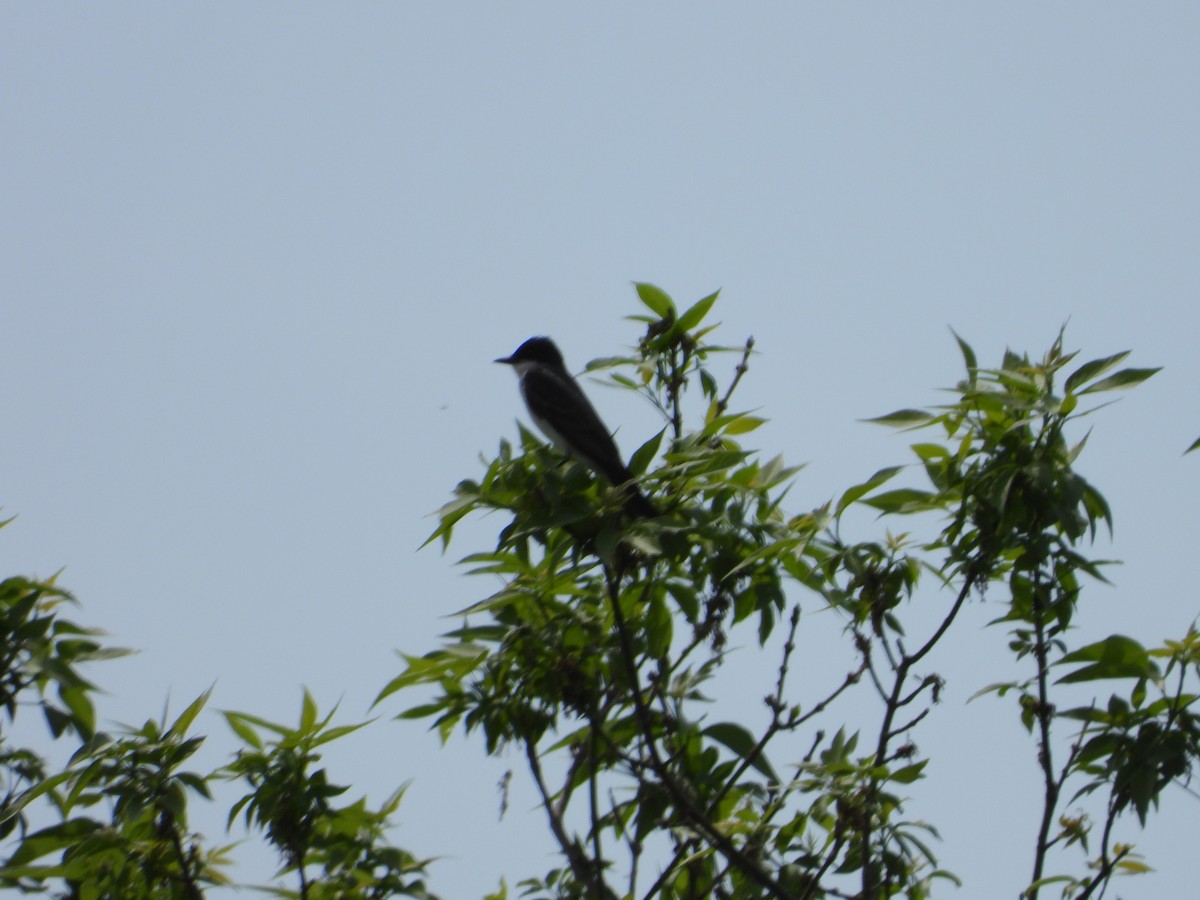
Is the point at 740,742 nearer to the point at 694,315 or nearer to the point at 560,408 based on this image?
the point at 694,315

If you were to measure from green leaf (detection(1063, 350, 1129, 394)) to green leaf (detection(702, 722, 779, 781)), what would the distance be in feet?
4.66

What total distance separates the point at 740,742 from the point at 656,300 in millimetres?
1518

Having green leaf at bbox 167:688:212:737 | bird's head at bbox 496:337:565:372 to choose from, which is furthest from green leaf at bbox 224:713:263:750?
bird's head at bbox 496:337:565:372

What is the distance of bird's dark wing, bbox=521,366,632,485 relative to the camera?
6.60 meters

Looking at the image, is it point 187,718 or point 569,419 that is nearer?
point 187,718

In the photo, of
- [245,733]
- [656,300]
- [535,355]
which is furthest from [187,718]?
[535,355]

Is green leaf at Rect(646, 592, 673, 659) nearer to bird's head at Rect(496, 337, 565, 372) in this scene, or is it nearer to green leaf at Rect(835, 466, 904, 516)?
green leaf at Rect(835, 466, 904, 516)

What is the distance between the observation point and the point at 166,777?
167 inches

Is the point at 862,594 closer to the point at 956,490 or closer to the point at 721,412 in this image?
the point at 956,490

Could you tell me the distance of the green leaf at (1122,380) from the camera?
3443 mm

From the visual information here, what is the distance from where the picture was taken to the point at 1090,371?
11.7 feet

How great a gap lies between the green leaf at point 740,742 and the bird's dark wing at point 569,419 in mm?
1751

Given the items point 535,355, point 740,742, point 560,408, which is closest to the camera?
point 740,742

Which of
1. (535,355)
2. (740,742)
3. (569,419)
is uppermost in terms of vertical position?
(535,355)
